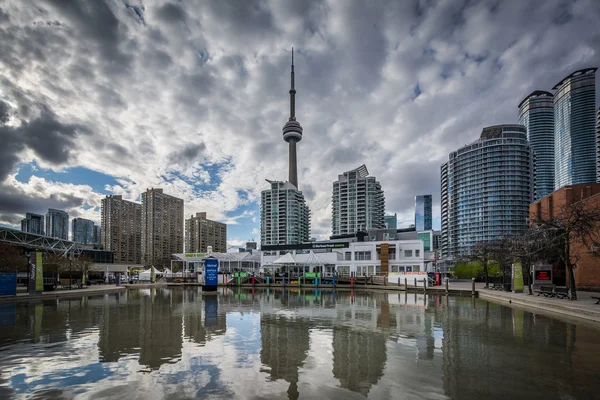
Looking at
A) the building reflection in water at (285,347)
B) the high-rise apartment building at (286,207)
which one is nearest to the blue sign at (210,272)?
the building reflection in water at (285,347)

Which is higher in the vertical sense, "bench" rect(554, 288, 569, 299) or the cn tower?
the cn tower

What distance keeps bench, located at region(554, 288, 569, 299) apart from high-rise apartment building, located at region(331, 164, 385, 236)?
143 meters

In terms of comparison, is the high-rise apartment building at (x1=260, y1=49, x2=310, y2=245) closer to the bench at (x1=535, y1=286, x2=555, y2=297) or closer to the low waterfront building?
the low waterfront building

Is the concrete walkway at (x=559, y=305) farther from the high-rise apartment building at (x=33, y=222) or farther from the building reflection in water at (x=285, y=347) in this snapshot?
the high-rise apartment building at (x=33, y=222)

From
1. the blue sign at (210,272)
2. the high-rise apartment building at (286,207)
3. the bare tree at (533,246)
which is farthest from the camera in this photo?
the high-rise apartment building at (286,207)

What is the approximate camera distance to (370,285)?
45.6 m

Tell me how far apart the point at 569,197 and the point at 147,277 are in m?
67.8

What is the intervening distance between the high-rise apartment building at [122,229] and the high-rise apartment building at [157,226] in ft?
20.8

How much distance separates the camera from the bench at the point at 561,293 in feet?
80.3

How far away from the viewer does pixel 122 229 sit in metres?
151

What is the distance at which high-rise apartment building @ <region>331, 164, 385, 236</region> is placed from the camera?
17112 cm

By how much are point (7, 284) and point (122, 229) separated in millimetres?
133971

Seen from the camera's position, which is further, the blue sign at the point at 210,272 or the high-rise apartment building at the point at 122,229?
the high-rise apartment building at the point at 122,229

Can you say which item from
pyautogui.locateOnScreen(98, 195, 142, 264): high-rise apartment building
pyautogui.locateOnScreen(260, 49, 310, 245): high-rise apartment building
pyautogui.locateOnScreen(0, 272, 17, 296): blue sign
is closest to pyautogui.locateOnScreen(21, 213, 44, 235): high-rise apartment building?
pyautogui.locateOnScreen(98, 195, 142, 264): high-rise apartment building
